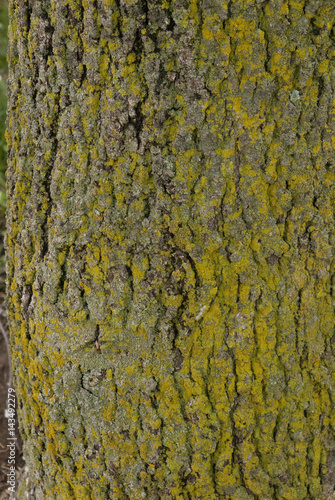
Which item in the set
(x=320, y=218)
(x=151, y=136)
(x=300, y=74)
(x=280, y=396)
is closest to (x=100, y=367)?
(x=280, y=396)

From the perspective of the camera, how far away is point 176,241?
1412 millimetres

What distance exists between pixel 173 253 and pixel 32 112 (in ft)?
2.21

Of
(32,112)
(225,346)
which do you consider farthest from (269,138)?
(32,112)

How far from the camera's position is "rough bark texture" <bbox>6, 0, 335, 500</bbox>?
1.29 m

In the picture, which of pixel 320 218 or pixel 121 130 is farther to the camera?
pixel 320 218

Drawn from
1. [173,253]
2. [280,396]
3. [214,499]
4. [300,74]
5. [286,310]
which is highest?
[300,74]

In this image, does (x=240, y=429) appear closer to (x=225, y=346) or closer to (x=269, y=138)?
(x=225, y=346)

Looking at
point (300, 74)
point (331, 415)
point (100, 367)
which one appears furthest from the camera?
Answer: point (331, 415)

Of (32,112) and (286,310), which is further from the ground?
(32,112)

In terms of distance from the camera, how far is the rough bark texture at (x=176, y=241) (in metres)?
1.29

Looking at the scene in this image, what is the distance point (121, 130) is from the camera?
1.35 m

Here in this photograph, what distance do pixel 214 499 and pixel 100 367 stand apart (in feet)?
2.08

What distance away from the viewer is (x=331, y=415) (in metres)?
1.63

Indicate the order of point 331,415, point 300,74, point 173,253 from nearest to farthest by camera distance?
point 300,74, point 173,253, point 331,415
